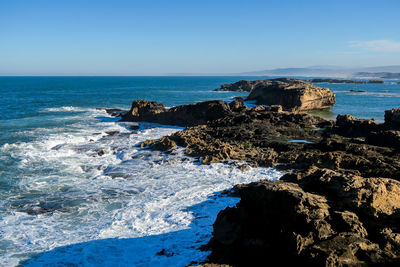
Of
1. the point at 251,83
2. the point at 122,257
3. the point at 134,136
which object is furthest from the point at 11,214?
the point at 251,83

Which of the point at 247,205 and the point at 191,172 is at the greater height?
the point at 247,205

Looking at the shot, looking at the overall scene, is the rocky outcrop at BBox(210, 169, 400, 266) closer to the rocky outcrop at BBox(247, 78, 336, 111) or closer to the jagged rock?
the jagged rock

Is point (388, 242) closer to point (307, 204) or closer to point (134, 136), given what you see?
point (307, 204)

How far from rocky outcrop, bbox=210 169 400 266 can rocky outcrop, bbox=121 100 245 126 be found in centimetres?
2191

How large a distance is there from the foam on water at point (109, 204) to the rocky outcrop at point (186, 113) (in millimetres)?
10972

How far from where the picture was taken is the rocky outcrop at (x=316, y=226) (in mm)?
6059

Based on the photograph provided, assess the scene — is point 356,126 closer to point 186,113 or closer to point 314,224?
point 186,113

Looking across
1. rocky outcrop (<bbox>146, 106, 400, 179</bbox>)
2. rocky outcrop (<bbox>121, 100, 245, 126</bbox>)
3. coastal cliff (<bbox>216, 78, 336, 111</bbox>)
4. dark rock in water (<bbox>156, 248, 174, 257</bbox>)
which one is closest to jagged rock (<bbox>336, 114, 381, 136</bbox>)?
rocky outcrop (<bbox>146, 106, 400, 179</bbox>)

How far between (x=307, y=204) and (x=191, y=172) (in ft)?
29.4

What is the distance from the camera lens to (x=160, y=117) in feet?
104

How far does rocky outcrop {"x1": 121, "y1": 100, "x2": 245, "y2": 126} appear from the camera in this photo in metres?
30.0

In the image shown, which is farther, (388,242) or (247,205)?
(247,205)

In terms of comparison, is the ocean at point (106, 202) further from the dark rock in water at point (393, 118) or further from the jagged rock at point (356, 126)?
the dark rock in water at point (393, 118)

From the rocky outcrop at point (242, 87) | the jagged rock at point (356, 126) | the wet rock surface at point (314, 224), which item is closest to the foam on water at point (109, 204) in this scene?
the wet rock surface at point (314, 224)
